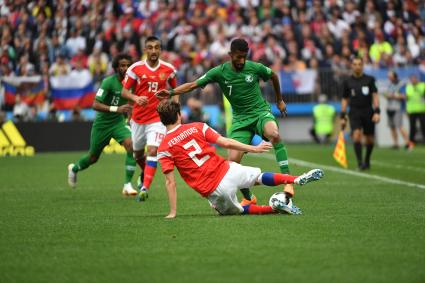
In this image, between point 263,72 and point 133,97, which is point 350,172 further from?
point 263,72

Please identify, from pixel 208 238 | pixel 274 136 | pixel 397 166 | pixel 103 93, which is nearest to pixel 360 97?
pixel 397 166

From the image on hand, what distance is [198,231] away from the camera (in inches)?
389

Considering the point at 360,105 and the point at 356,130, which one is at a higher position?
the point at 360,105

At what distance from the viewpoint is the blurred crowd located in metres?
32.1

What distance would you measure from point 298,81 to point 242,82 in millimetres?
19869

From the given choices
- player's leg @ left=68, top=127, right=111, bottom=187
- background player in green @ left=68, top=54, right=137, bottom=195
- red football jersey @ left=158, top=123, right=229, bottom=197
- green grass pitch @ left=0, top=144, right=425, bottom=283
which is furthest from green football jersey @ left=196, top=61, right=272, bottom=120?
player's leg @ left=68, top=127, right=111, bottom=187

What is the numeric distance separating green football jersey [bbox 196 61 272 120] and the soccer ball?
164 centimetres

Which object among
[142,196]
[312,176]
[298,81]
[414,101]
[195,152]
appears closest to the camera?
[312,176]

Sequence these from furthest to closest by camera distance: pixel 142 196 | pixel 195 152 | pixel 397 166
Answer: pixel 397 166 → pixel 142 196 → pixel 195 152

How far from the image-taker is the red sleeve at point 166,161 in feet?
35.7

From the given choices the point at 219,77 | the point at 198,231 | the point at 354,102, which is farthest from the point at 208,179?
the point at 354,102

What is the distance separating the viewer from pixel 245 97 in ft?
41.2

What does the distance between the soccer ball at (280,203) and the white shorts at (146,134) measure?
3.76 meters

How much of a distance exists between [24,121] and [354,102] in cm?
1175
